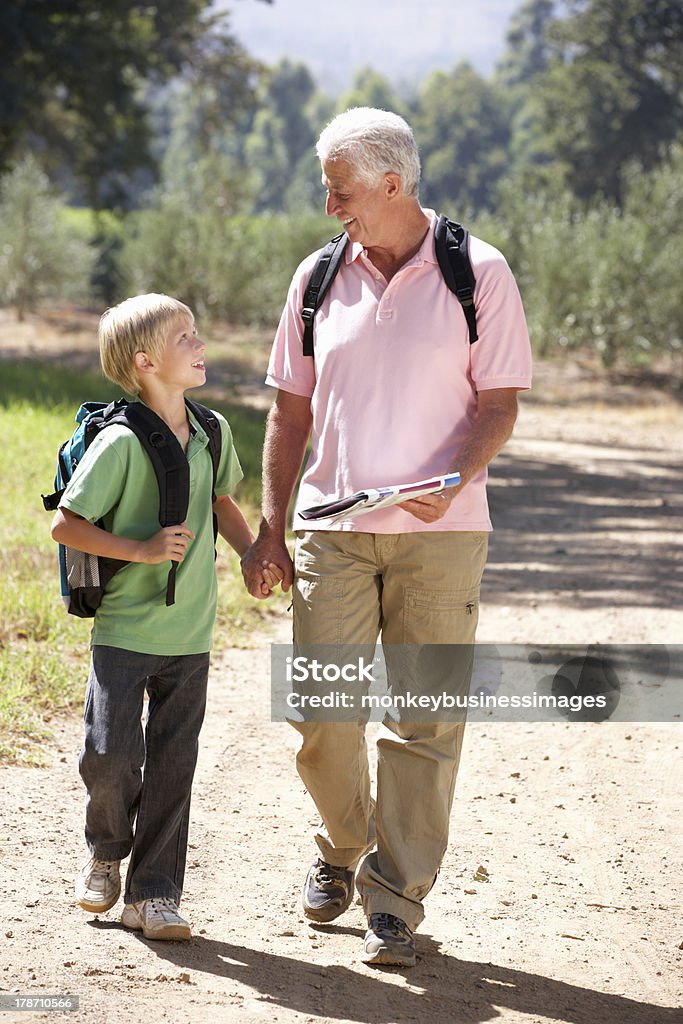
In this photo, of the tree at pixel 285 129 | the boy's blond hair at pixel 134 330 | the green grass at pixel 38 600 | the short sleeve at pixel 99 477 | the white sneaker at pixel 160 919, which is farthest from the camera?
the tree at pixel 285 129

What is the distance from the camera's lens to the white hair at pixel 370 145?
3641mm

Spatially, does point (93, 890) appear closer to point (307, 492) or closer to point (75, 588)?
point (75, 588)

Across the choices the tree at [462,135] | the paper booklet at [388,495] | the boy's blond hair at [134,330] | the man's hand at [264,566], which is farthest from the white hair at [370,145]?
the tree at [462,135]

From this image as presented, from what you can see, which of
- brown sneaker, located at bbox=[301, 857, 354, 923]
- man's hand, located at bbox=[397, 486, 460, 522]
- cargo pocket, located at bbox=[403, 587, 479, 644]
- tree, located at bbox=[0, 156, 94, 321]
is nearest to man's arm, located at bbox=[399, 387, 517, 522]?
man's hand, located at bbox=[397, 486, 460, 522]

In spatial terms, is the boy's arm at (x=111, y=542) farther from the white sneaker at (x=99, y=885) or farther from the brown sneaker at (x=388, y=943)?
the brown sneaker at (x=388, y=943)

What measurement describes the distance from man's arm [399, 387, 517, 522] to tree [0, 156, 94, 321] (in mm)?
29377

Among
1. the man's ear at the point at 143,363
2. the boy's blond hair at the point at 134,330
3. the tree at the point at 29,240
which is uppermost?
the tree at the point at 29,240

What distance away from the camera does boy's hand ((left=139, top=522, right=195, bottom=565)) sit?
11.4ft

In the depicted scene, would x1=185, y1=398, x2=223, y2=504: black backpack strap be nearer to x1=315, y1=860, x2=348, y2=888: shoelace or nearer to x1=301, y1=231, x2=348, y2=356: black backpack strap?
x1=301, y1=231, x2=348, y2=356: black backpack strap

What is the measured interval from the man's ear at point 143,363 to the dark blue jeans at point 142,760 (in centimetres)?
76

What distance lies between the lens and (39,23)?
22188 mm

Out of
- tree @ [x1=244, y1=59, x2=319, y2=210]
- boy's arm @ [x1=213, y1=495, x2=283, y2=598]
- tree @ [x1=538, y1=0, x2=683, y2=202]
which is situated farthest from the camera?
tree @ [x1=244, y1=59, x2=319, y2=210]

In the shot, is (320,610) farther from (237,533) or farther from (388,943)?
(388,943)

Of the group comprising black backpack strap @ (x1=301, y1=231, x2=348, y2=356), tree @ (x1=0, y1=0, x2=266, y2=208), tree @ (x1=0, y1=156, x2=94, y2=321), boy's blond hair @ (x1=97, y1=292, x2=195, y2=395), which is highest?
tree @ (x1=0, y1=0, x2=266, y2=208)
